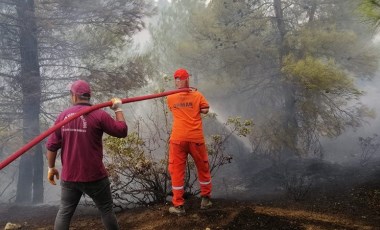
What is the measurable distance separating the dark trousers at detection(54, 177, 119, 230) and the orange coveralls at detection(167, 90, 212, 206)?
Answer: 1343mm

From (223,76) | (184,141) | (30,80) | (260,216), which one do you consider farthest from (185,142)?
(223,76)

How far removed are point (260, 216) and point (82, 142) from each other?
2496 mm

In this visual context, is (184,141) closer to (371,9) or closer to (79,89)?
(79,89)

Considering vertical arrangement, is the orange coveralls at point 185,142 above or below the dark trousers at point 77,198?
above

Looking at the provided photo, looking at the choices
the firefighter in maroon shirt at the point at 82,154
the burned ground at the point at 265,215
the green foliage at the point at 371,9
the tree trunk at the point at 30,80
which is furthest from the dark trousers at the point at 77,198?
the tree trunk at the point at 30,80

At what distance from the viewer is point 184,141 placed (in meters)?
4.82

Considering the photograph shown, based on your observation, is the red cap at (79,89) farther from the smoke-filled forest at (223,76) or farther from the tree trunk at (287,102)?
the tree trunk at (287,102)

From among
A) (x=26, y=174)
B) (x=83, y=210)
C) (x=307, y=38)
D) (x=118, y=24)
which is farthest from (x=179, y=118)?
(x=26, y=174)

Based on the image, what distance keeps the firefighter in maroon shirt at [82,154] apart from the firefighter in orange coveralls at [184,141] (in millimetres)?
1354

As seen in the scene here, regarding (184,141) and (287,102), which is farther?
(287,102)

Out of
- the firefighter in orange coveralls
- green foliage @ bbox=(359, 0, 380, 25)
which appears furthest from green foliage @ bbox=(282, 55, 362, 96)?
the firefighter in orange coveralls

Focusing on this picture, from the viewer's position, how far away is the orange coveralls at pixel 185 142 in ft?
15.9

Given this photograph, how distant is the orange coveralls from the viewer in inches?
191

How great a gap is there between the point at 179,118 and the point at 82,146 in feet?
5.66
